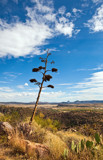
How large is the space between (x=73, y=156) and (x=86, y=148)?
0.82 meters

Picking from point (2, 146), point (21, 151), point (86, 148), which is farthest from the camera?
point (2, 146)

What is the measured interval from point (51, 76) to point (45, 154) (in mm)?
6870

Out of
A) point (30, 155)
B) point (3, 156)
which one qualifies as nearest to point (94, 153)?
point (30, 155)

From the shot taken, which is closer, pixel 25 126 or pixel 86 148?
pixel 86 148

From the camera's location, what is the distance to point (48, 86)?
11281 mm

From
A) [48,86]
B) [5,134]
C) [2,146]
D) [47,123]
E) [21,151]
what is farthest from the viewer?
[47,123]

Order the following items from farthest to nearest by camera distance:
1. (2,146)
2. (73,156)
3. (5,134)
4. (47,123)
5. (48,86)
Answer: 1. (47,123)
2. (48,86)
3. (5,134)
4. (2,146)
5. (73,156)

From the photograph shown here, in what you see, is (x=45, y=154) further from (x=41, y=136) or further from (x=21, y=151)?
(x=41, y=136)

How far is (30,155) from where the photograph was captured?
18.6 feet

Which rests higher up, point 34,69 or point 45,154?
point 34,69

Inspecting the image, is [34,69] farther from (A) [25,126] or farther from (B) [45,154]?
(B) [45,154]

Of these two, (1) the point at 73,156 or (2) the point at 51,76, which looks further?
(2) the point at 51,76

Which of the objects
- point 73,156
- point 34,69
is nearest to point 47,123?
point 34,69

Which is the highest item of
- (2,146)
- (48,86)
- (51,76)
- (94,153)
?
(51,76)
